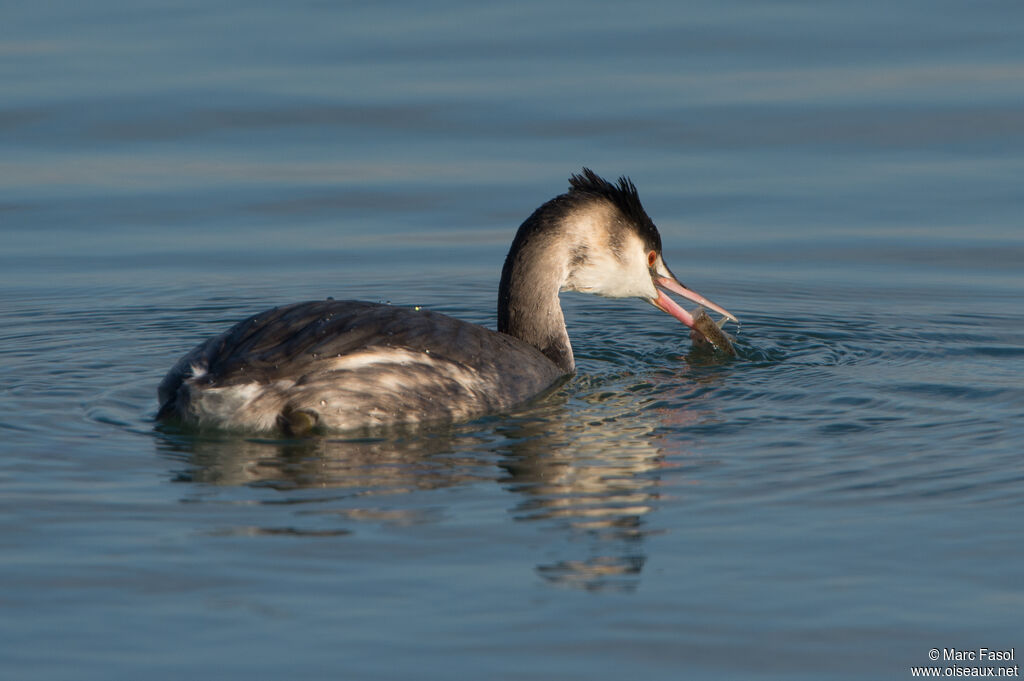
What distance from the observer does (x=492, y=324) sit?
10492mm

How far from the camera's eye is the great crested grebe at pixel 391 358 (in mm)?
7602

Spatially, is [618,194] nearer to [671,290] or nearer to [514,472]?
[671,290]

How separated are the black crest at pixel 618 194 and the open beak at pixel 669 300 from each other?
1.06 ft

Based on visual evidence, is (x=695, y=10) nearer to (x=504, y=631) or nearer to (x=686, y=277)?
(x=686, y=277)

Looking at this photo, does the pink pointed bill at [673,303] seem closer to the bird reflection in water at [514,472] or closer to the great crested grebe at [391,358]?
the great crested grebe at [391,358]

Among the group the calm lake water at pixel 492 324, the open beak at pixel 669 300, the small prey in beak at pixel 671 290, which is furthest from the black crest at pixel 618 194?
the calm lake water at pixel 492 324

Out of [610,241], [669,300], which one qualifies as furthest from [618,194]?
[669,300]

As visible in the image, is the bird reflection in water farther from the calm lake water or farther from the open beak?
the open beak

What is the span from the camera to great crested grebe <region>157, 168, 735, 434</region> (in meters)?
7.60

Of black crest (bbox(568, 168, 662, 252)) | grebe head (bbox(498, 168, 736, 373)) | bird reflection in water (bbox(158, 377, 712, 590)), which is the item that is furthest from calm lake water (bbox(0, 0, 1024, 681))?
black crest (bbox(568, 168, 662, 252))

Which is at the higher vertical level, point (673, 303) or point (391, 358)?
point (673, 303)

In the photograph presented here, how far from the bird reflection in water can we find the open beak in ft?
4.65

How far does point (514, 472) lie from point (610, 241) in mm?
2573

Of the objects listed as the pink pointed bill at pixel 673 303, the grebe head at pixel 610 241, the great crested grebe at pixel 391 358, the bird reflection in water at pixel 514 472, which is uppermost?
the grebe head at pixel 610 241
